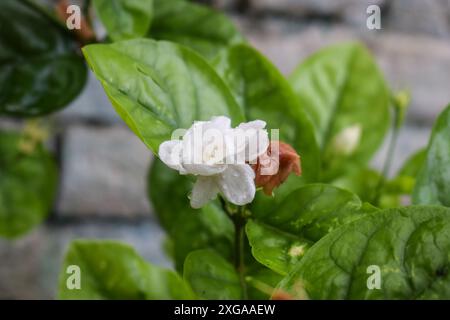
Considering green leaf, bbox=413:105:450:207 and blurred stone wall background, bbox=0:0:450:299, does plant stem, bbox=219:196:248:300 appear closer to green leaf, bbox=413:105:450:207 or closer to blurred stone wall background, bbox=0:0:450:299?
green leaf, bbox=413:105:450:207

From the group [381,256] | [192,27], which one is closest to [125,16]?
[192,27]

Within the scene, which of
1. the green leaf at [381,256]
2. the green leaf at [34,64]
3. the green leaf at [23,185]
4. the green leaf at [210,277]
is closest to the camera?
the green leaf at [381,256]

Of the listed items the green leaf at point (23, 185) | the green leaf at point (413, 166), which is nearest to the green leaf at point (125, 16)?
the green leaf at point (413, 166)

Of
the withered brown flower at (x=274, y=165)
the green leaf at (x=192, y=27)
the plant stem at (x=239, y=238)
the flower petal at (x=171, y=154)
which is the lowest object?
the plant stem at (x=239, y=238)

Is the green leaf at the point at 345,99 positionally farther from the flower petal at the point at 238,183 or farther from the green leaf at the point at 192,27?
the flower petal at the point at 238,183

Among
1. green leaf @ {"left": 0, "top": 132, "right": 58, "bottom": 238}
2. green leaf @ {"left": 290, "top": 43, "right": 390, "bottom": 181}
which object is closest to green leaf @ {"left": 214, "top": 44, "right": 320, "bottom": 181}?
green leaf @ {"left": 290, "top": 43, "right": 390, "bottom": 181}
